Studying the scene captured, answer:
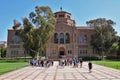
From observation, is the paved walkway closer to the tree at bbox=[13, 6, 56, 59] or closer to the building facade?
the tree at bbox=[13, 6, 56, 59]

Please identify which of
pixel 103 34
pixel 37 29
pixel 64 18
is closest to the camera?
pixel 37 29

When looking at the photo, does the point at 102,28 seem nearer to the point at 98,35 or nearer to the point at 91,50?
the point at 98,35

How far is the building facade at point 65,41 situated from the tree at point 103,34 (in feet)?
20.2

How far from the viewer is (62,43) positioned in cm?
7906

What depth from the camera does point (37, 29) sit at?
6097 centimetres

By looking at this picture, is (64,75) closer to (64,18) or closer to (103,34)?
(103,34)

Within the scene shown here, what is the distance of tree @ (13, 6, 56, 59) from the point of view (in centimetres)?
5972

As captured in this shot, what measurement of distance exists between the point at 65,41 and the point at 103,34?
42.8ft

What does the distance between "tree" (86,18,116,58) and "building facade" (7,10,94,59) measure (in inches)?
243

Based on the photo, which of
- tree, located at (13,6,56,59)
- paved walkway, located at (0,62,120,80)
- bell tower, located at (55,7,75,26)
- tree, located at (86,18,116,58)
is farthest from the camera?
bell tower, located at (55,7,75,26)

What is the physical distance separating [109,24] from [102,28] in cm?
261

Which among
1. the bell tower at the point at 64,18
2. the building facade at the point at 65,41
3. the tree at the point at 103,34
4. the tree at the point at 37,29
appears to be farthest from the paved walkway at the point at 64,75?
the bell tower at the point at 64,18

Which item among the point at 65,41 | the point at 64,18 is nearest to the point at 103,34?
the point at 65,41

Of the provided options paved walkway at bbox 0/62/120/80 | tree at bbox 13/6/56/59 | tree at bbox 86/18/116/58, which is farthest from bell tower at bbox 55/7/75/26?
paved walkway at bbox 0/62/120/80
